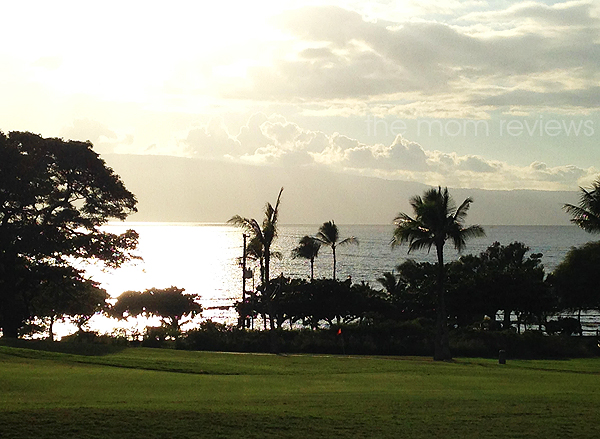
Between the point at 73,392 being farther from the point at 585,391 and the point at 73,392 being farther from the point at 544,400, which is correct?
the point at 585,391

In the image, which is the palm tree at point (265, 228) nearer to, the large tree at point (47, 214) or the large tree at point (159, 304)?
the large tree at point (47, 214)

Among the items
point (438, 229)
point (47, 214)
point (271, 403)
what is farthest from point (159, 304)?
point (271, 403)

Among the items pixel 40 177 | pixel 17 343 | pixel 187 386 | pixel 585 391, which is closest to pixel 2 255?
pixel 40 177

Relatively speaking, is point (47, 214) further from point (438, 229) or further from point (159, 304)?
point (159, 304)

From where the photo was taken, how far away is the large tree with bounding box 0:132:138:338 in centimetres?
4059

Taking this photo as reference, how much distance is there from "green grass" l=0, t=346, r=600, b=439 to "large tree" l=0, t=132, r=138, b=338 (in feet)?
60.6

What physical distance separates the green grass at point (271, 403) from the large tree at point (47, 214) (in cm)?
1848

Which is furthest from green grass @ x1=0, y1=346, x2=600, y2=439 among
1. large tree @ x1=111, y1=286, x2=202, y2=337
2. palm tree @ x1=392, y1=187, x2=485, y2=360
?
large tree @ x1=111, y1=286, x2=202, y2=337

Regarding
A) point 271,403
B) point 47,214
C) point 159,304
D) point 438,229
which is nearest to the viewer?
point 271,403

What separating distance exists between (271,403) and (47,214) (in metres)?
30.8

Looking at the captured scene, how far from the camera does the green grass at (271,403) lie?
12625 millimetres

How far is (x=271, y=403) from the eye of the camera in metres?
15.3

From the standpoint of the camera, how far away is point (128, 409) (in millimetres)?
13547

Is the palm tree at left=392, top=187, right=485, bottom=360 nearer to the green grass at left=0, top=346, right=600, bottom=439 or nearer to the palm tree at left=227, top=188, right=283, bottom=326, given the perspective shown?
the palm tree at left=227, top=188, right=283, bottom=326
